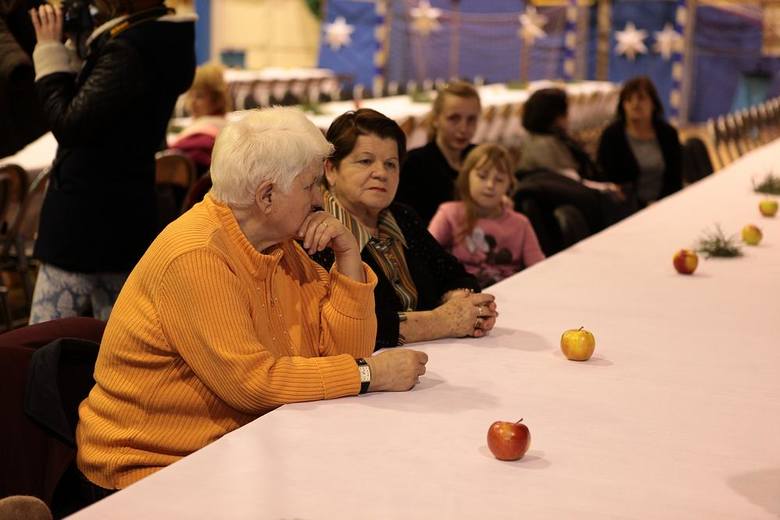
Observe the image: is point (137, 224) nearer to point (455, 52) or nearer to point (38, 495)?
point (38, 495)

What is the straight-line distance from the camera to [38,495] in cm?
192

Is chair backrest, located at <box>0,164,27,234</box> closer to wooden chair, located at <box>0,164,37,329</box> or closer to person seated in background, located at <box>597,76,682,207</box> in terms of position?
wooden chair, located at <box>0,164,37,329</box>

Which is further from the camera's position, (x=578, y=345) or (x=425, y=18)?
(x=425, y=18)

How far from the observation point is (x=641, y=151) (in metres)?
6.51

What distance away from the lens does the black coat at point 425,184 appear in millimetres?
4223

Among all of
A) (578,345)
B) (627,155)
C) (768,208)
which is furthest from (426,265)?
(627,155)

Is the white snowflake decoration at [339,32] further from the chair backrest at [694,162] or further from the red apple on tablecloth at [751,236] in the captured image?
the red apple on tablecloth at [751,236]

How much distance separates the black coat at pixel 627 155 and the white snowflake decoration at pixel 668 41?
10135 mm

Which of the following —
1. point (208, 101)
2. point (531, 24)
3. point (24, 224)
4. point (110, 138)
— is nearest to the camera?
point (110, 138)

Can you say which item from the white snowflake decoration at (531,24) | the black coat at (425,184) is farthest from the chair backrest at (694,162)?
the white snowflake decoration at (531,24)

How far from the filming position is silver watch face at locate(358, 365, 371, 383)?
1981mm

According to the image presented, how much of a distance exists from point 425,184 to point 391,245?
4.67 ft

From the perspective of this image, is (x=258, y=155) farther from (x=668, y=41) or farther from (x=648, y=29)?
(x=648, y=29)

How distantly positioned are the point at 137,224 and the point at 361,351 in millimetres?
1354
